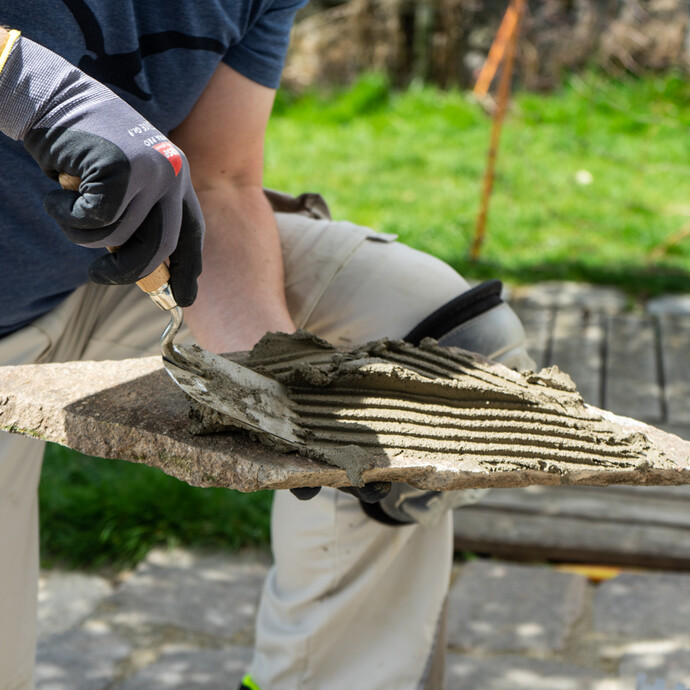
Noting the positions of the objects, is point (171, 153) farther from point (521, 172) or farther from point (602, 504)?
point (521, 172)

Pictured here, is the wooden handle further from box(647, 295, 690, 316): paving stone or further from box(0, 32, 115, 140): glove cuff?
box(647, 295, 690, 316): paving stone

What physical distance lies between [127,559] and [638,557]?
1.71m

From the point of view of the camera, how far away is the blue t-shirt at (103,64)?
154 centimetres

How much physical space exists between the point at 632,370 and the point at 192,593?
2094mm

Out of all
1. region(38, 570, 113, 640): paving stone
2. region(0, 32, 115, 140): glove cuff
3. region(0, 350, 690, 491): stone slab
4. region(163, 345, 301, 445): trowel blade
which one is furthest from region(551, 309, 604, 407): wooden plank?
region(0, 32, 115, 140): glove cuff

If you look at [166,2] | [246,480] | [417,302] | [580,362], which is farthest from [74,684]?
[580,362]

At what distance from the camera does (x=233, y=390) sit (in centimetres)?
145

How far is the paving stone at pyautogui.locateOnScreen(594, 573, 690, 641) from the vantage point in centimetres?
242

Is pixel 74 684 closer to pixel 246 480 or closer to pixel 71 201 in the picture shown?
pixel 246 480

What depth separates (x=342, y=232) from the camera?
201 centimetres

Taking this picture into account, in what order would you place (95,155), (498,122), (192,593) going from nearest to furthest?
1. (95,155)
2. (192,593)
3. (498,122)

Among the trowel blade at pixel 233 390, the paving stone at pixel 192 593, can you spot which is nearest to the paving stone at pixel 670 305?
the paving stone at pixel 192 593

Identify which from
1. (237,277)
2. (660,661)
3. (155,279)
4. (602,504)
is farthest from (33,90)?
(602,504)

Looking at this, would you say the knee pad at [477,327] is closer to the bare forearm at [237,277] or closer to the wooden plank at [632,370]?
the bare forearm at [237,277]
